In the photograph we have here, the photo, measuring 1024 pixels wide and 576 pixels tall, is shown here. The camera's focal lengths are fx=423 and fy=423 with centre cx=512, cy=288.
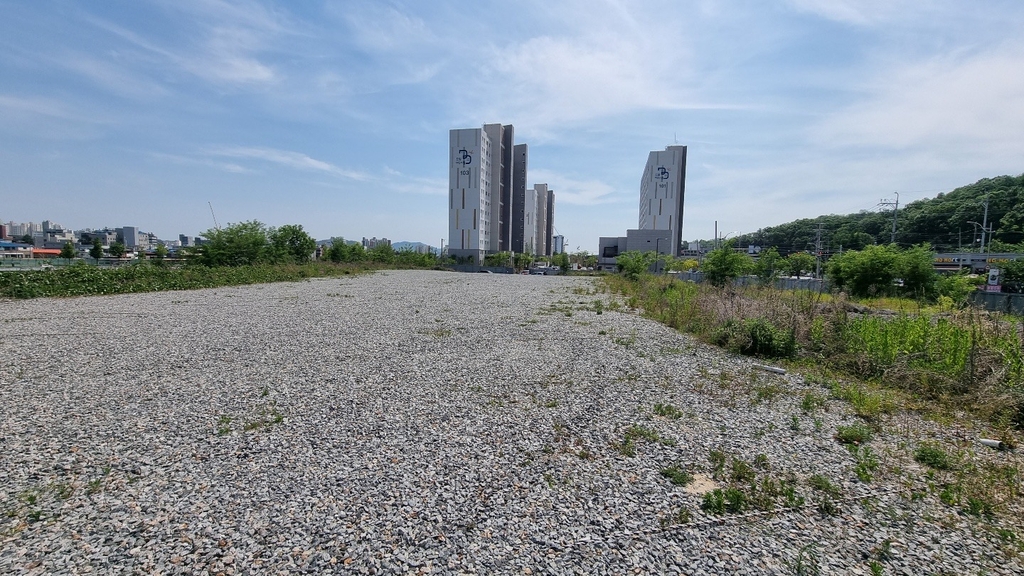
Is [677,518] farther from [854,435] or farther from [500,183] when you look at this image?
[500,183]

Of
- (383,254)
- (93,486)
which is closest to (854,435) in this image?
(93,486)

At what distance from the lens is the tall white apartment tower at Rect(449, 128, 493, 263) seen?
3191 inches

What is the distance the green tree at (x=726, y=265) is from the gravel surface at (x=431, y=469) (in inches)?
616

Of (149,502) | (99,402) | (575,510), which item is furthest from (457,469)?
(99,402)

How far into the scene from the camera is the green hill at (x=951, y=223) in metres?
57.0

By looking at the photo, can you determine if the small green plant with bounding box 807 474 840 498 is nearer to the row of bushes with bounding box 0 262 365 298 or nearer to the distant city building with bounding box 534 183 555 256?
the row of bushes with bounding box 0 262 365 298

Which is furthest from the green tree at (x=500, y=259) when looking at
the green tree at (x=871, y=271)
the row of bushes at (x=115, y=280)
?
the green tree at (x=871, y=271)

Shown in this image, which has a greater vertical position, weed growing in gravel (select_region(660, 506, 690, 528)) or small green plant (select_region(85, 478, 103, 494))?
small green plant (select_region(85, 478, 103, 494))

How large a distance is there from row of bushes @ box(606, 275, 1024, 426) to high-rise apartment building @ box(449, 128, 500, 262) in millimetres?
72505

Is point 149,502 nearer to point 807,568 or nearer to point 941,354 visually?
point 807,568

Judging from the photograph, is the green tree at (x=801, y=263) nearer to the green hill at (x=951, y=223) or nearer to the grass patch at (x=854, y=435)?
the green hill at (x=951, y=223)

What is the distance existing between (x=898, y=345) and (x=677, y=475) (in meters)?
6.71

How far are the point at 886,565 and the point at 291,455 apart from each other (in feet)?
16.2

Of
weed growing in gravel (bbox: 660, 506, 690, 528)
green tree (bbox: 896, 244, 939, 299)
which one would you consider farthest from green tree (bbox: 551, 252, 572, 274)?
weed growing in gravel (bbox: 660, 506, 690, 528)
